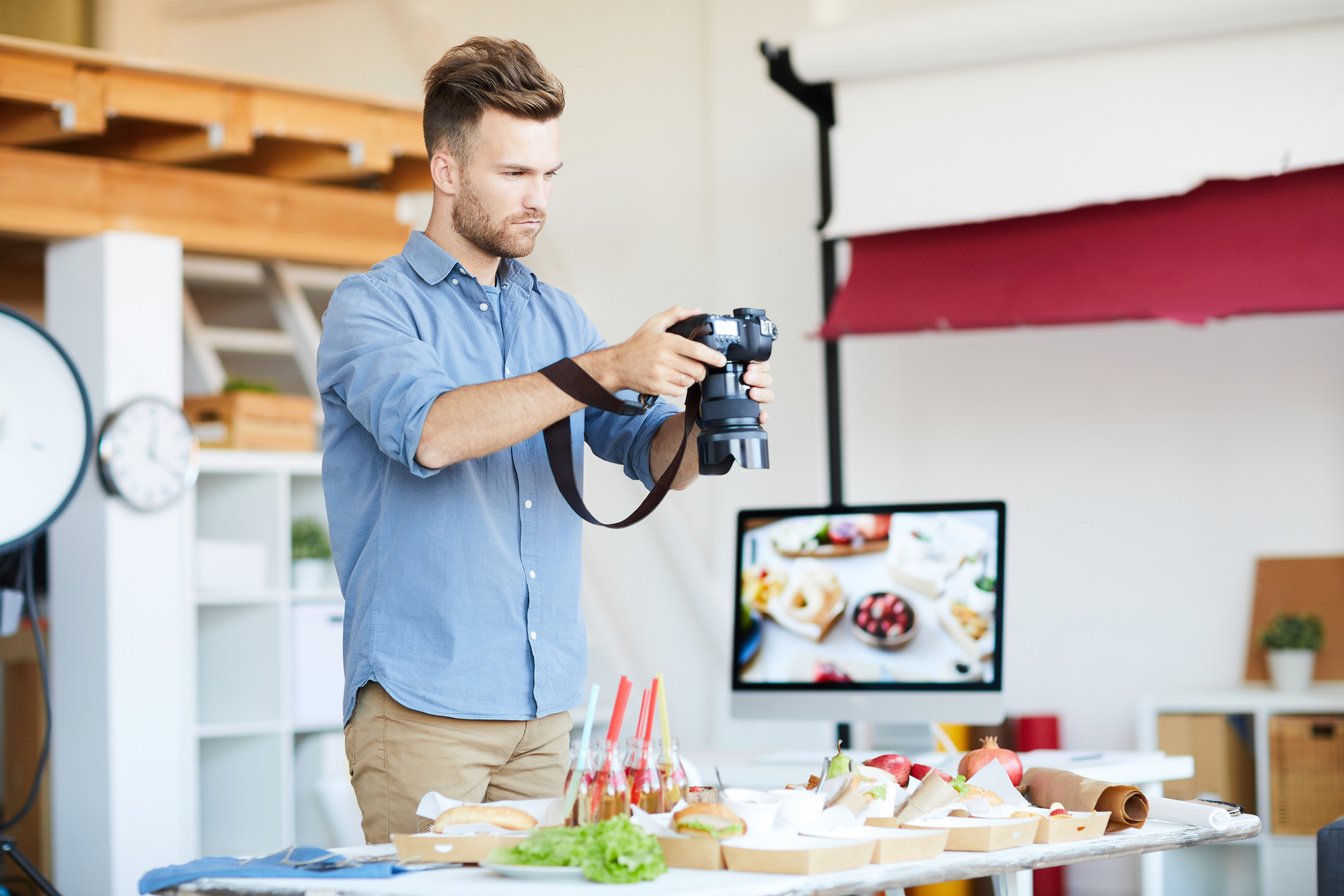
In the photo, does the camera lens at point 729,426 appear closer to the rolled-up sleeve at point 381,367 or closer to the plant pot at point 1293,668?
the rolled-up sleeve at point 381,367

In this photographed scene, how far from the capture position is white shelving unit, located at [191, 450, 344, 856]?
4402 millimetres

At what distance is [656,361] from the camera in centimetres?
179

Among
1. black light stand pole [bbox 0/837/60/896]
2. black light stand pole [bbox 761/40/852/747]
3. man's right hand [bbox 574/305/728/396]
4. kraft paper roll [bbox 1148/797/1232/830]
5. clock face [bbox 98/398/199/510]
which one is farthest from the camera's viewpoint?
black light stand pole [bbox 761/40/852/747]

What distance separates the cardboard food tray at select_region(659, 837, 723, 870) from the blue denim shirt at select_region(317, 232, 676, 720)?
0.43 meters

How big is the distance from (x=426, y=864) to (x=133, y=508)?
2.71m

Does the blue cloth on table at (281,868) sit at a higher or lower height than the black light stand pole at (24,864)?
higher

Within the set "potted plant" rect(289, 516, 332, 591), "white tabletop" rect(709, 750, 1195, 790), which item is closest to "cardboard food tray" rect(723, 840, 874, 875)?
"white tabletop" rect(709, 750, 1195, 790)

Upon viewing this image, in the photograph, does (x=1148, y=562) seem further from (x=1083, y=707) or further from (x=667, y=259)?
(x=667, y=259)

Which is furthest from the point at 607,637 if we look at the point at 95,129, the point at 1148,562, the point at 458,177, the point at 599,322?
the point at 458,177

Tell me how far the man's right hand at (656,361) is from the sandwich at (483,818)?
19.0 inches

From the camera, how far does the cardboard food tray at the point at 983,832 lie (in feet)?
5.56

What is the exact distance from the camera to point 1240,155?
148 inches

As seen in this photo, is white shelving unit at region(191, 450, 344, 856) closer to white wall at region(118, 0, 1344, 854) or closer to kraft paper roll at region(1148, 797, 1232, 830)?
white wall at region(118, 0, 1344, 854)

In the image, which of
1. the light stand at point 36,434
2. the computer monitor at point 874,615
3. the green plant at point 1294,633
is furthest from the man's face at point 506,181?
the green plant at point 1294,633
